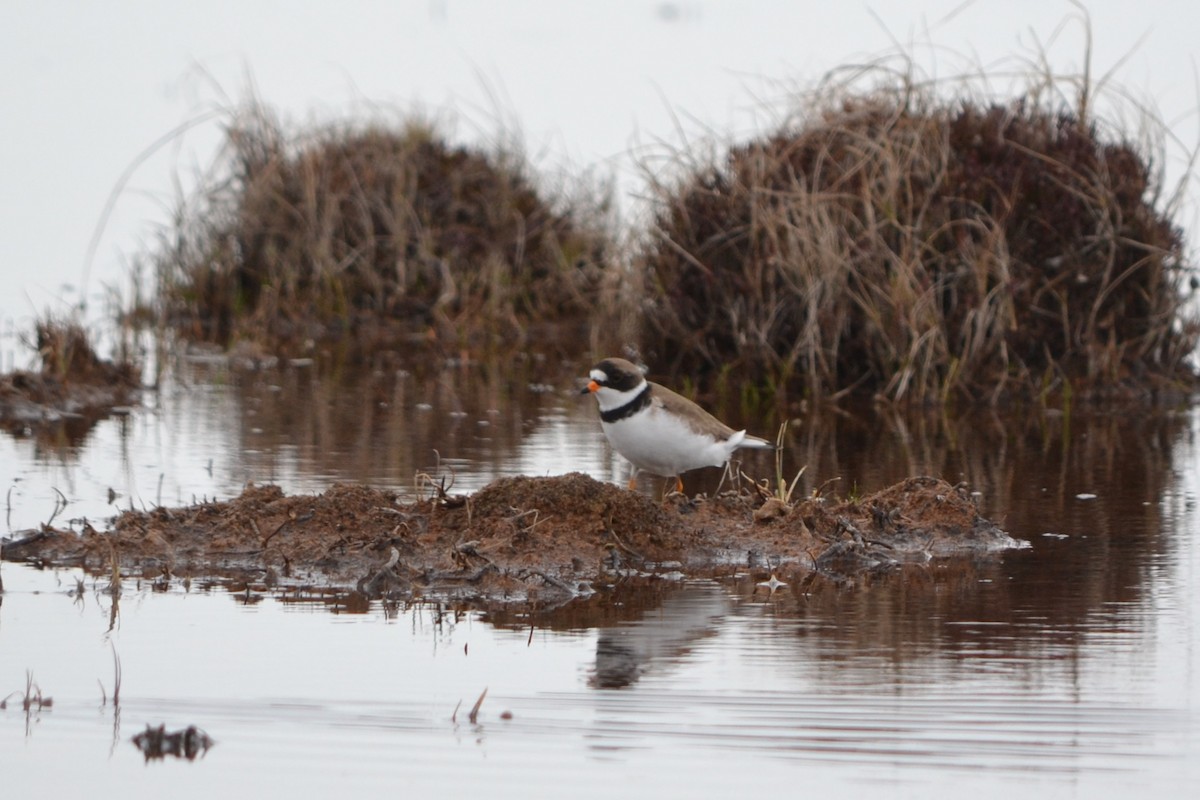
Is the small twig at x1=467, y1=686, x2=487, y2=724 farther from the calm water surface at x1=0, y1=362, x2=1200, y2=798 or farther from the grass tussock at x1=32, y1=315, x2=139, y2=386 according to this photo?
the grass tussock at x1=32, y1=315, x2=139, y2=386

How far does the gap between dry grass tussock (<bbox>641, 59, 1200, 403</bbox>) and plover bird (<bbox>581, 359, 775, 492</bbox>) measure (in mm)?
4897

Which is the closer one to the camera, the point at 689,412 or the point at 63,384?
the point at 689,412

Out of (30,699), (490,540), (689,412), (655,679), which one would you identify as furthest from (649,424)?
(30,699)

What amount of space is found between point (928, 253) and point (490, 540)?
7.13m

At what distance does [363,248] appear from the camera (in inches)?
739

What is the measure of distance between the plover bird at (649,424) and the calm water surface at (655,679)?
1274 millimetres

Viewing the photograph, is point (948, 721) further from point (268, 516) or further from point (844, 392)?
point (844, 392)

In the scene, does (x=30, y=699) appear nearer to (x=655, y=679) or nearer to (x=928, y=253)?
(x=655, y=679)

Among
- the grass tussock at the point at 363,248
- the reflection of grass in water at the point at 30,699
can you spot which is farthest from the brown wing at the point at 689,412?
the grass tussock at the point at 363,248

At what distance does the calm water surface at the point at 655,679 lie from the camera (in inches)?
197

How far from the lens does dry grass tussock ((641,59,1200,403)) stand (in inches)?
539

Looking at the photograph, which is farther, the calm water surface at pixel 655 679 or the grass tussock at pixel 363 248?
the grass tussock at pixel 363 248

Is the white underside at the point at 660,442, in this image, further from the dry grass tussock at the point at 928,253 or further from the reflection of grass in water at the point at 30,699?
the dry grass tussock at the point at 928,253

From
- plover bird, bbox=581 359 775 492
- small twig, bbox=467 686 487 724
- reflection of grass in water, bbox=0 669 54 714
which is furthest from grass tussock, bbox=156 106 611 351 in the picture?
small twig, bbox=467 686 487 724
